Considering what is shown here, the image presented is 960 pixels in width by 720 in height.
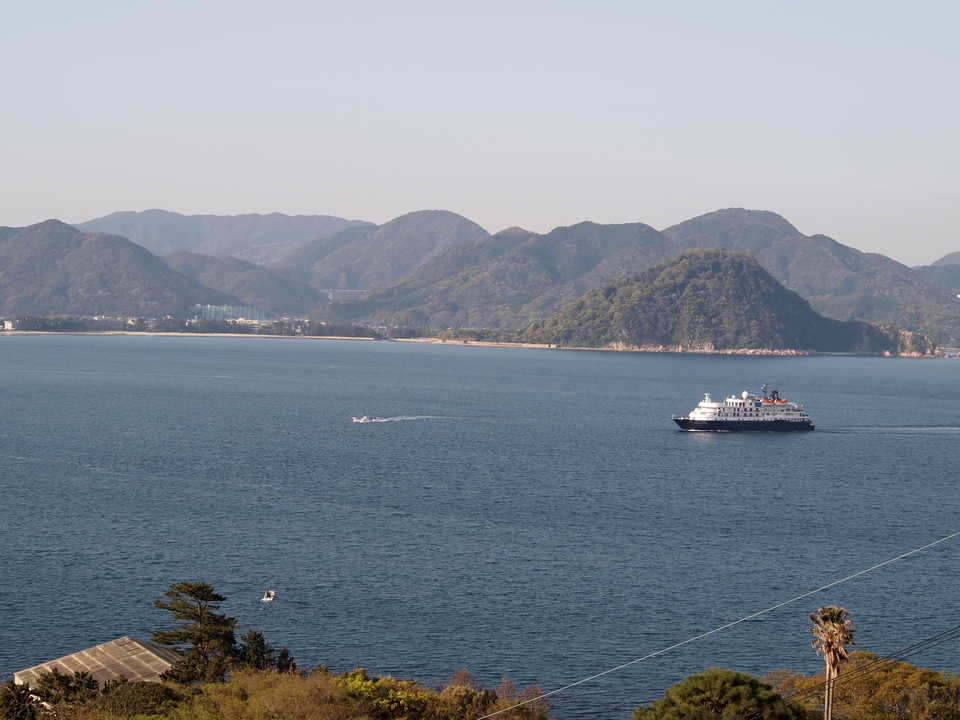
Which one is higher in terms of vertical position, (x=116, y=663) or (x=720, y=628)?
(x=116, y=663)

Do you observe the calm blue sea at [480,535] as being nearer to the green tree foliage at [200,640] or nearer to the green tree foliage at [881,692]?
the green tree foliage at [200,640]

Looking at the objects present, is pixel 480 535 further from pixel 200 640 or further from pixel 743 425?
pixel 743 425

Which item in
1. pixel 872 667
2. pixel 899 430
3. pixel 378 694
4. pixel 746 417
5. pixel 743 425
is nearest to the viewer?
pixel 378 694

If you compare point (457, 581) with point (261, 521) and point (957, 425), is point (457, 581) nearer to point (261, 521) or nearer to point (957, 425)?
point (261, 521)

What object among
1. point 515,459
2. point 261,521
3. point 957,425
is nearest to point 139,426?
point 515,459

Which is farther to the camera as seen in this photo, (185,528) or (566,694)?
(185,528)

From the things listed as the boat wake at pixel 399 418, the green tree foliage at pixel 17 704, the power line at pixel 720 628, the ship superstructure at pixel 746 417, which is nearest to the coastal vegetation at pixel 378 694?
the green tree foliage at pixel 17 704

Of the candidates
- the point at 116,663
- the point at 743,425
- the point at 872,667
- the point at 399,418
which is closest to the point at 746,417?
the point at 743,425
